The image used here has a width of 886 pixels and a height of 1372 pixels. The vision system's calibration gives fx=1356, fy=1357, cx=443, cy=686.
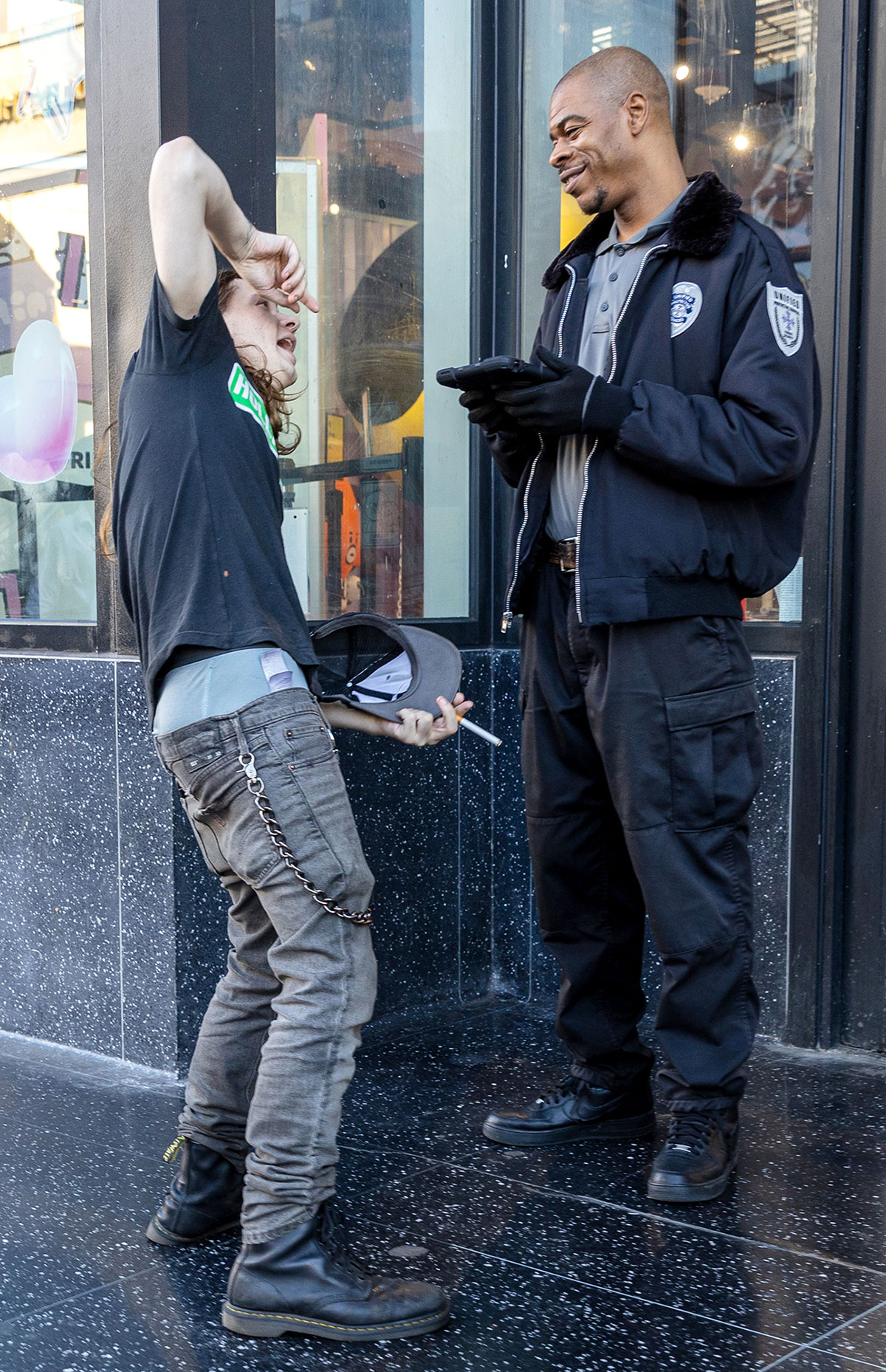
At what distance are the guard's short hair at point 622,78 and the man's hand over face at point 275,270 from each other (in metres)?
0.80

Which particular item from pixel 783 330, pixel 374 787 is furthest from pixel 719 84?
pixel 374 787

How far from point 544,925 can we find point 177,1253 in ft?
3.30

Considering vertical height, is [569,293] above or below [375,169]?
below

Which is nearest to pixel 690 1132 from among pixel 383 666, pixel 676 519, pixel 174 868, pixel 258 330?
pixel 383 666

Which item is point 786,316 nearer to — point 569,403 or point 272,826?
point 569,403

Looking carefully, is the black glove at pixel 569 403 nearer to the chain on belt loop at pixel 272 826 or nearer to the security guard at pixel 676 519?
the security guard at pixel 676 519

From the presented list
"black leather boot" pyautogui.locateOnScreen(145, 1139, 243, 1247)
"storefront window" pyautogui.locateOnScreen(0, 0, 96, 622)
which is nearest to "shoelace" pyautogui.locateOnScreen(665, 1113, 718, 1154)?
"black leather boot" pyautogui.locateOnScreen(145, 1139, 243, 1247)

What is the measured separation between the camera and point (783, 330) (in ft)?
8.26

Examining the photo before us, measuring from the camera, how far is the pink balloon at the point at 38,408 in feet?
11.8

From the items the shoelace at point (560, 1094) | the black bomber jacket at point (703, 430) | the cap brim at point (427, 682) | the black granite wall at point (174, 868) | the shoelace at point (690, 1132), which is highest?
the black bomber jacket at point (703, 430)

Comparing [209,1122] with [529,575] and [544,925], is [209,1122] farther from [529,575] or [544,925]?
[529,575]

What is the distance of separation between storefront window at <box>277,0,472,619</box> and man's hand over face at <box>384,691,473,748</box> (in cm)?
128

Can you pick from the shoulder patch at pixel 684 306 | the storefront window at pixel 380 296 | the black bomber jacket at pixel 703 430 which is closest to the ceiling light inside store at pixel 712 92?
the storefront window at pixel 380 296

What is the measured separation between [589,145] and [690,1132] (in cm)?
192
